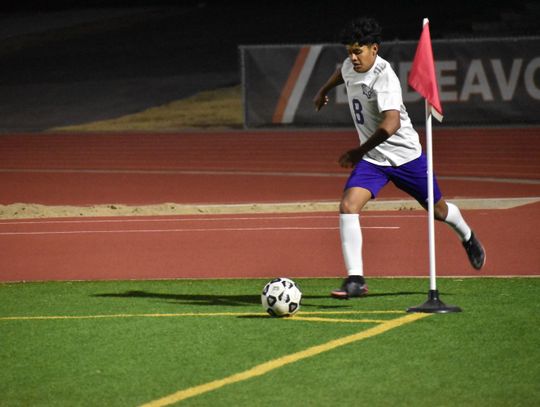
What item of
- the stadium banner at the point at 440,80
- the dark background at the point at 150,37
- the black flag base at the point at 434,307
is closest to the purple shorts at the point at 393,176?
the black flag base at the point at 434,307

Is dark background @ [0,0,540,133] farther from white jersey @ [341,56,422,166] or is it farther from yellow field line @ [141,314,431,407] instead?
yellow field line @ [141,314,431,407]

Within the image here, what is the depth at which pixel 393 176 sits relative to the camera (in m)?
11.0

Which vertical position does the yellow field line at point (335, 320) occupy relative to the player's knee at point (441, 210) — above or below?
below

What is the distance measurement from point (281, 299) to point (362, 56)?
6.91ft

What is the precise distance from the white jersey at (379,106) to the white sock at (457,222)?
25.1 inches

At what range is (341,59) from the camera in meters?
31.6

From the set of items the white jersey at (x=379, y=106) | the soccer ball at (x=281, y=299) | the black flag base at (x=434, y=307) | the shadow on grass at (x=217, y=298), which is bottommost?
the shadow on grass at (x=217, y=298)

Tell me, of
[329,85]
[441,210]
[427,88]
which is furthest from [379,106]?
[441,210]

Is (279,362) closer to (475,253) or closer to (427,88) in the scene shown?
(427,88)

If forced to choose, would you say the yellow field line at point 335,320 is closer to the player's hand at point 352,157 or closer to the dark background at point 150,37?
the player's hand at point 352,157

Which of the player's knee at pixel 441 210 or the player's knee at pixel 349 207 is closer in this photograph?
the player's knee at pixel 349 207

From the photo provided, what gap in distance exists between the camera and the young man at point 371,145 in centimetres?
1048

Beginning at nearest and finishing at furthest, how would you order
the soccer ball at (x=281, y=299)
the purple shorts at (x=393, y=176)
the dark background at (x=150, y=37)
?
the soccer ball at (x=281, y=299) → the purple shorts at (x=393, y=176) → the dark background at (x=150, y=37)

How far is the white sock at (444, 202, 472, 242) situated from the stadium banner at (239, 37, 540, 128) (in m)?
19.5
